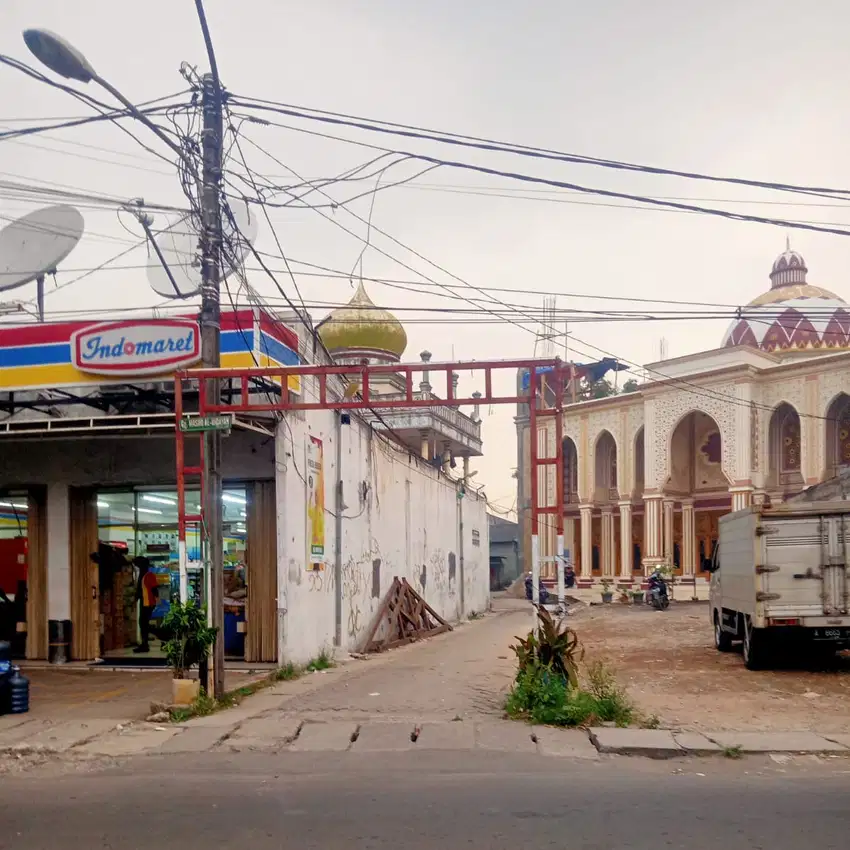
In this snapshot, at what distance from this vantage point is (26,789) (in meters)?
7.37

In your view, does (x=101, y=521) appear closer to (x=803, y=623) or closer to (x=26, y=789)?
(x=26, y=789)

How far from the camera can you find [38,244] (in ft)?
47.7

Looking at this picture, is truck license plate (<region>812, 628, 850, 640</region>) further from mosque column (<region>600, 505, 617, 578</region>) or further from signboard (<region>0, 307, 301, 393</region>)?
mosque column (<region>600, 505, 617, 578</region>)

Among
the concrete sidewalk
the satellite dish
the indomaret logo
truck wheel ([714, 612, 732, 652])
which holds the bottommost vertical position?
truck wheel ([714, 612, 732, 652])

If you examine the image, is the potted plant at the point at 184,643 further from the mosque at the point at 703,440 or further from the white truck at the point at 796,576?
the mosque at the point at 703,440

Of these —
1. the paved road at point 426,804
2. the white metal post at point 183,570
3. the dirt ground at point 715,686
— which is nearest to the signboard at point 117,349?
the white metal post at point 183,570

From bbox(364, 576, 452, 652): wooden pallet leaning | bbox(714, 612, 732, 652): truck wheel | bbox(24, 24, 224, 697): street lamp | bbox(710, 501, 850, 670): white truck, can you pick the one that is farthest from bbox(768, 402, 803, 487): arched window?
bbox(24, 24, 224, 697): street lamp

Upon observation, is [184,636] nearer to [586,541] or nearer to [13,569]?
[13,569]

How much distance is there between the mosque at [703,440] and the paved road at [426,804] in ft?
92.9

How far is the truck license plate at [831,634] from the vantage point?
1361 cm

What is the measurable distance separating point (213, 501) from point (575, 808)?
6234mm

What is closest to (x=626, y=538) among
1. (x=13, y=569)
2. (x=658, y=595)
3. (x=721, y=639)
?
(x=658, y=595)

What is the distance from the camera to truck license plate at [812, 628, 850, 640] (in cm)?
1361

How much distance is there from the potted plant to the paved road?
6.93 feet
